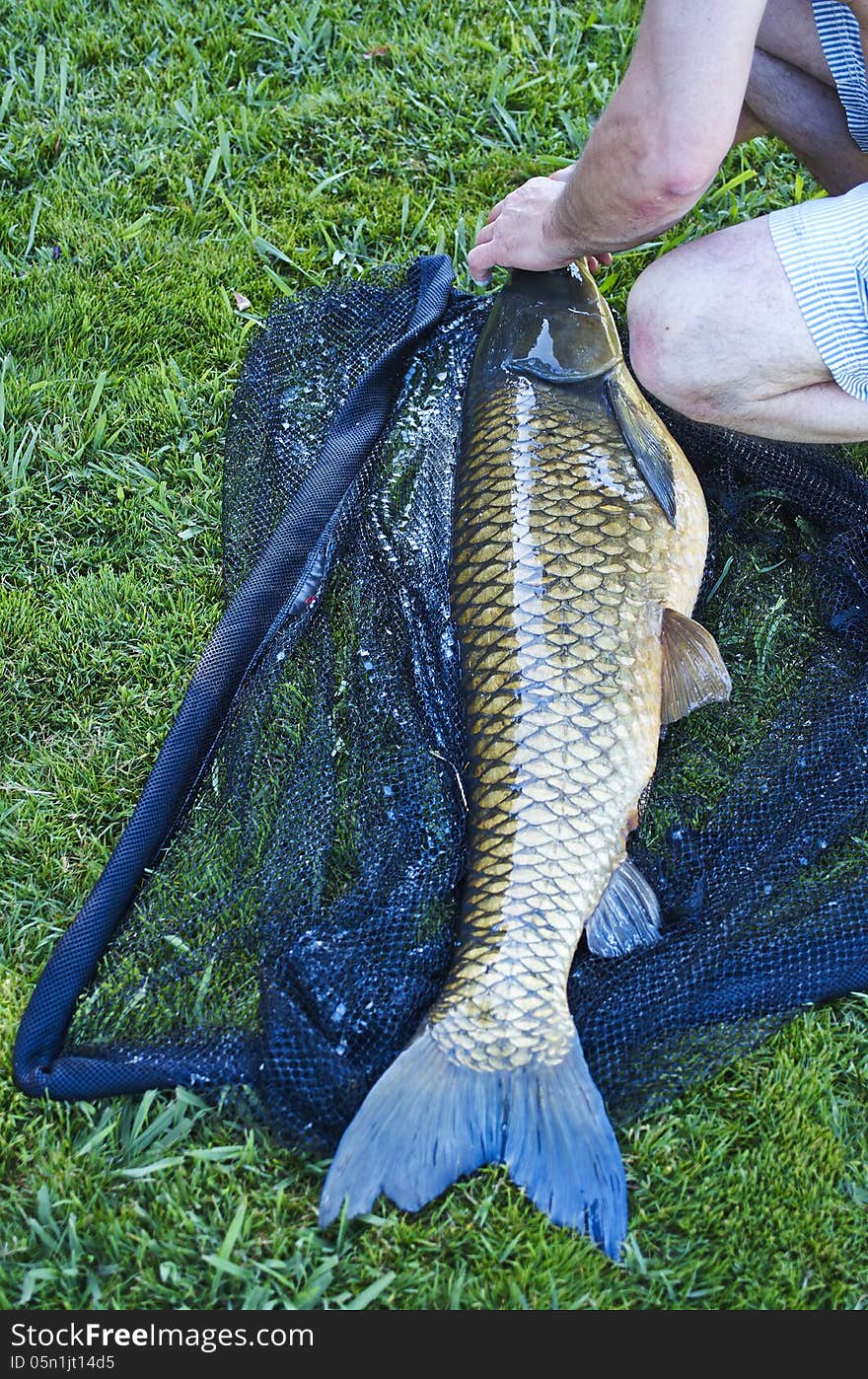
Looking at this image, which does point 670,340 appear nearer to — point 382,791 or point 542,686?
point 542,686

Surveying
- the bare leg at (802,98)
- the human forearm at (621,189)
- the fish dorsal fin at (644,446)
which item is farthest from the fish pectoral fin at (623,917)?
the bare leg at (802,98)

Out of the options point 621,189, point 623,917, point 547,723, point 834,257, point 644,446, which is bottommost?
point 623,917

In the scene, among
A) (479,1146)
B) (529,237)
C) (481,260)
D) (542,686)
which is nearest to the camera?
(479,1146)

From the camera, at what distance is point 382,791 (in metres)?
2.16

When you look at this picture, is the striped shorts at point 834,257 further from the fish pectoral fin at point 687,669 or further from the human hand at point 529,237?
the fish pectoral fin at point 687,669

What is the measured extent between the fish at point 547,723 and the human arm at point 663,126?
0.34m

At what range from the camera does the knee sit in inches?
88.4

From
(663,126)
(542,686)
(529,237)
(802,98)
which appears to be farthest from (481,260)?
(542,686)

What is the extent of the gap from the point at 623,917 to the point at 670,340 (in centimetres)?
111

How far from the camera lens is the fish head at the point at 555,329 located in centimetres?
234

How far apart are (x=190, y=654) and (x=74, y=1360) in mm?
1339

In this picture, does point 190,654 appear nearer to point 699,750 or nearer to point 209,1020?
point 209,1020

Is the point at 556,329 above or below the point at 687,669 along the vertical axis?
above

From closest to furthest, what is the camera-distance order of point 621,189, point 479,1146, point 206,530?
1. point 479,1146
2. point 621,189
3. point 206,530
